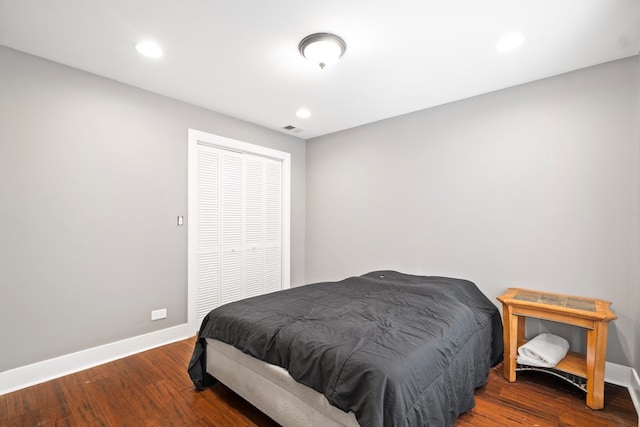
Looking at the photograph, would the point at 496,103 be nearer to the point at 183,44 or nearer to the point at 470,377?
the point at 470,377

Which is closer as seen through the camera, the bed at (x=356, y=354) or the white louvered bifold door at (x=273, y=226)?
the bed at (x=356, y=354)

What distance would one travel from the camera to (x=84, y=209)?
2.62m

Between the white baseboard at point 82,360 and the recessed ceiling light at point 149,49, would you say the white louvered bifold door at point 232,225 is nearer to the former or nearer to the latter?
the white baseboard at point 82,360

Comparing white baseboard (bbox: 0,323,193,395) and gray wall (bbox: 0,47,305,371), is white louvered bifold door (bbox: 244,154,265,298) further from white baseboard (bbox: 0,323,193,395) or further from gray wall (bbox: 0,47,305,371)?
white baseboard (bbox: 0,323,193,395)

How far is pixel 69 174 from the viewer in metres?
2.55

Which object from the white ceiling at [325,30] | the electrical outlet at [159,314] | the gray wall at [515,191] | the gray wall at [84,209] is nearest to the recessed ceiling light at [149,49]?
the white ceiling at [325,30]

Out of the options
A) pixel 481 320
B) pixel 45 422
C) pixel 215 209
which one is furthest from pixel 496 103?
pixel 45 422

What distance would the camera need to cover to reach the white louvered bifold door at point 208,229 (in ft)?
11.3

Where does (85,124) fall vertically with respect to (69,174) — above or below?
above

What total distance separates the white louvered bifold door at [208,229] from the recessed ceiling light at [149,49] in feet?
4.05

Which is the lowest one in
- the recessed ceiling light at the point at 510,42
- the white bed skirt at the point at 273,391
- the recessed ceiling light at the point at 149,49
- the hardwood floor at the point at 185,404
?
the hardwood floor at the point at 185,404

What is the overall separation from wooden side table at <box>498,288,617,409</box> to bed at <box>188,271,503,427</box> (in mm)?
179

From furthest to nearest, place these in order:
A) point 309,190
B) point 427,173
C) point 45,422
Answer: point 309,190, point 427,173, point 45,422

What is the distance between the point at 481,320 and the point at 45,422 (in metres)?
3.17
